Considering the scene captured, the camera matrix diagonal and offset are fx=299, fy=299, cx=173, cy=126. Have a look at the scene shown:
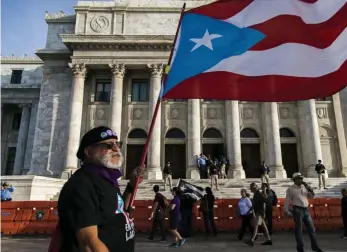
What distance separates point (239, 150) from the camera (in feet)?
84.9

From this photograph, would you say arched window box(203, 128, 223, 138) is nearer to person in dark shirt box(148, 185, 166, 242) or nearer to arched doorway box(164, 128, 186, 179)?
arched doorway box(164, 128, 186, 179)

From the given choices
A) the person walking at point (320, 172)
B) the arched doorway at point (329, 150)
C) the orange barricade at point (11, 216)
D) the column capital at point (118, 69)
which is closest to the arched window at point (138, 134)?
the column capital at point (118, 69)

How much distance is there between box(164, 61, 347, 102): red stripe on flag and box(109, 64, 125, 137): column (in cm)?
2139

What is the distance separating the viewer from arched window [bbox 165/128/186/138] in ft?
92.6

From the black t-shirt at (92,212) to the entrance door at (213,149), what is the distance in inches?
1009

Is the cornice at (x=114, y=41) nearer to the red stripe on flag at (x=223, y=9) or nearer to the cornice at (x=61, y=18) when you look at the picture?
the cornice at (x=61, y=18)

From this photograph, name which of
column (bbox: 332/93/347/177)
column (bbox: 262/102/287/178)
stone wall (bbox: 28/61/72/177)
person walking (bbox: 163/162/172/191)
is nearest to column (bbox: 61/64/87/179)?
stone wall (bbox: 28/61/72/177)

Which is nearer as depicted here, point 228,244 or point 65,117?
point 228,244

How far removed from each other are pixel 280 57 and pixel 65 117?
83.7 feet

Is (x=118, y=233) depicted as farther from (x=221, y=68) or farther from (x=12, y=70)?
(x=12, y=70)

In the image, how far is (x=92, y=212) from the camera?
200 cm

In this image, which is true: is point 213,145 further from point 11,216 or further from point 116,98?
point 11,216

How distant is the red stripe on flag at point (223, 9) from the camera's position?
215 inches

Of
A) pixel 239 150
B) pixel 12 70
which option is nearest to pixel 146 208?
pixel 239 150
